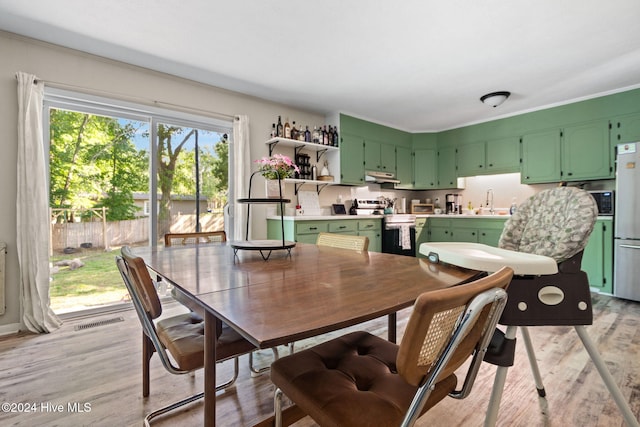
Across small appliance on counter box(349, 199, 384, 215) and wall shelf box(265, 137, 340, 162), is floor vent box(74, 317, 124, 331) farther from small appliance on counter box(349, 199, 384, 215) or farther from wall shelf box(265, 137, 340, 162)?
small appliance on counter box(349, 199, 384, 215)

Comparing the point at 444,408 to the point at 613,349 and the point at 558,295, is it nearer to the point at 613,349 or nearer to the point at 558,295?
the point at 558,295

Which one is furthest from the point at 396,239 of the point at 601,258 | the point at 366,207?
the point at 601,258

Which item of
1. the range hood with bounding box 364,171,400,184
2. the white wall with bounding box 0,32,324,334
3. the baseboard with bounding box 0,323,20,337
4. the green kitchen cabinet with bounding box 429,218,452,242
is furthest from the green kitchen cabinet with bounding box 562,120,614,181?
the baseboard with bounding box 0,323,20,337

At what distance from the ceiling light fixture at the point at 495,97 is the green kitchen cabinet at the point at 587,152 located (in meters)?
1.09

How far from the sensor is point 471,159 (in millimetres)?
4875

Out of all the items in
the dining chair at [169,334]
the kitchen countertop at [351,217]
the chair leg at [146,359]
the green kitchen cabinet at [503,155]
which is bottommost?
the chair leg at [146,359]

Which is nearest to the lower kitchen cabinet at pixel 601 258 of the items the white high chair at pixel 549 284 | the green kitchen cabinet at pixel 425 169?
the green kitchen cabinet at pixel 425 169

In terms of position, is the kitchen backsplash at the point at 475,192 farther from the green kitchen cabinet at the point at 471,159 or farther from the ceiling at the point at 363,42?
the ceiling at the point at 363,42

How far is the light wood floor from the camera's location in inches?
56.3

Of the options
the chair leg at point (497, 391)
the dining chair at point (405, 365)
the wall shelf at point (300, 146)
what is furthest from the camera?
the wall shelf at point (300, 146)

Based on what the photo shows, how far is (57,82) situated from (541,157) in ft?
18.4

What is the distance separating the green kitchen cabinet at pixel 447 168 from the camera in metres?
5.09

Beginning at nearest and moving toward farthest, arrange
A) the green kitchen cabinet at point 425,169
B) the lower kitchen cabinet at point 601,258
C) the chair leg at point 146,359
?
1. the chair leg at point 146,359
2. the lower kitchen cabinet at point 601,258
3. the green kitchen cabinet at point 425,169

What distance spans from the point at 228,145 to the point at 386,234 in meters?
2.55
